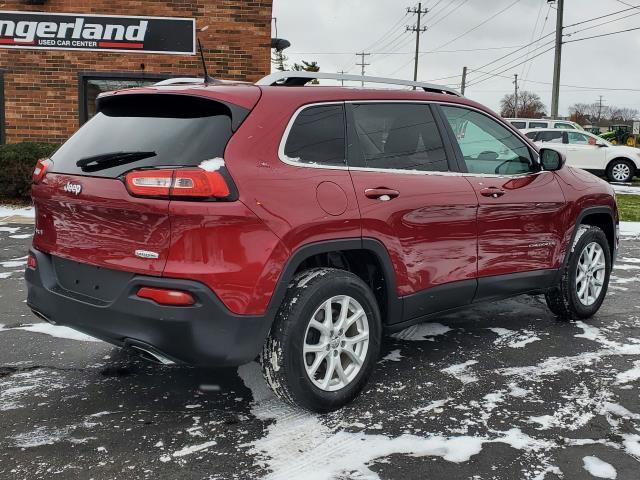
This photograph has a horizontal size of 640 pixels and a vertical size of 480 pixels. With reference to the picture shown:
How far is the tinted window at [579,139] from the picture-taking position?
776 inches

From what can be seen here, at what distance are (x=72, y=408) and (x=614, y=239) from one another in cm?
441

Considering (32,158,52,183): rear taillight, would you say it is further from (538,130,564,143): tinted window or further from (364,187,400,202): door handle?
(538,130,564,143): tinted window

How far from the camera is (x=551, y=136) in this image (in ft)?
64.0

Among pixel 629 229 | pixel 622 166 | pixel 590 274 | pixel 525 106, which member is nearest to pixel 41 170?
pixel 590 274

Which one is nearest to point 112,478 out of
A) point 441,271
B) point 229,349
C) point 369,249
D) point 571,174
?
point 229,349

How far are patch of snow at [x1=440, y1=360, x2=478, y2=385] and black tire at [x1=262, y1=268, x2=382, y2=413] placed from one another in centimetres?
89

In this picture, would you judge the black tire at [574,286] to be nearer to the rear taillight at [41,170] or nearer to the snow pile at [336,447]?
the snow pile at [336,447]

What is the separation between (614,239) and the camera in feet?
17.5

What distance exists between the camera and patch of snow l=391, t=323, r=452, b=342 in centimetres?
463

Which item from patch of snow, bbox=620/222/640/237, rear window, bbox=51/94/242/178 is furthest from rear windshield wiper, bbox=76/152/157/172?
patch of snow, bbox=620/222/640/237

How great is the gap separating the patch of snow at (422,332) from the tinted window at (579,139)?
54.9ft

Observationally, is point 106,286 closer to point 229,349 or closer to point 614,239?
point 229,349

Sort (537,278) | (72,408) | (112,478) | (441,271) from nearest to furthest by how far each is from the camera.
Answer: (112,478) < (72,408) < (441,271) < (537,278)

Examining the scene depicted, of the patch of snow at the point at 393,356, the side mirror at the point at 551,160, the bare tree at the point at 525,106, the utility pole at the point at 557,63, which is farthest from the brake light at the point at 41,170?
the bare tree at the point at 525,106
